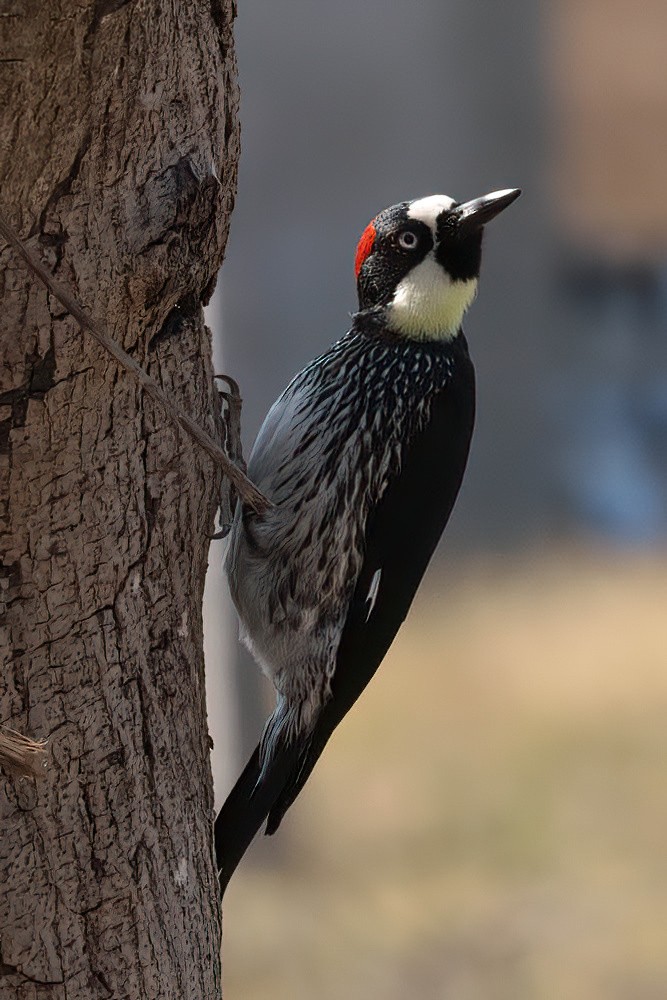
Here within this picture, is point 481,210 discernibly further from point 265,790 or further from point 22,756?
point 22,756

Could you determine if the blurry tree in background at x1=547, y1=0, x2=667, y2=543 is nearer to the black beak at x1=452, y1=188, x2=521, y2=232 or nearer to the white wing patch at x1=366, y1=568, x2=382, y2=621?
the black beak at x1=452, y1=188, x2=521, y2=232

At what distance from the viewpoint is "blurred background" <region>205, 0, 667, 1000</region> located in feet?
11.4

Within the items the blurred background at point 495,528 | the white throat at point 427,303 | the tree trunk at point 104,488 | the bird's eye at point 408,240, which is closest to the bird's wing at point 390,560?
the white throat at point 427,303

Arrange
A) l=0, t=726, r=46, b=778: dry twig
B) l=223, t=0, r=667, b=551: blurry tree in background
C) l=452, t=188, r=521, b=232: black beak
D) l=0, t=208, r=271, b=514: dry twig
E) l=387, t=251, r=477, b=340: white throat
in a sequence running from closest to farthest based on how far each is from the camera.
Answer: l=0, t=726, r=46, b=778: dry twig < l=0, t=208, r=271, b=514: dry twig < l=452, t=188, r=521, b=232: black beak < l=387, t=251, r=477, b=340: white throat < l=223, t=0, r=667, b=551: blurry tree in background

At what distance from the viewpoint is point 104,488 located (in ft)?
4.20

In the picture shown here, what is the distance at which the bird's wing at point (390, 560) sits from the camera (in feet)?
6.09

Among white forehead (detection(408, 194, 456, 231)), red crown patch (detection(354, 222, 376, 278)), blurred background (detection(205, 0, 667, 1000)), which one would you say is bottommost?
blurred background (detection(205, 0, 667, 1000))

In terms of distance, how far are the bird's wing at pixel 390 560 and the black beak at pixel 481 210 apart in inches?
9.6

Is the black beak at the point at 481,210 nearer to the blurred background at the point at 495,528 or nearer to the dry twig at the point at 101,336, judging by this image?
the dry twig at the point at 101,336

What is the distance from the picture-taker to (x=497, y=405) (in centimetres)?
380

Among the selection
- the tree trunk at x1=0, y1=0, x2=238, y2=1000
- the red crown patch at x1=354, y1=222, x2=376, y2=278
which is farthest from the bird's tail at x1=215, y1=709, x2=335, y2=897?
the red crown patch at x1=354, y1=222, x2=376, y2=278

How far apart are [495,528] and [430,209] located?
6.88ft

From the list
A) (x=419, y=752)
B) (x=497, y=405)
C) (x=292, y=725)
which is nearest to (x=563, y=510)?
(x=497, y=405)

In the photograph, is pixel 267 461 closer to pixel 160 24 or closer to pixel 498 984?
pixel 160 24
